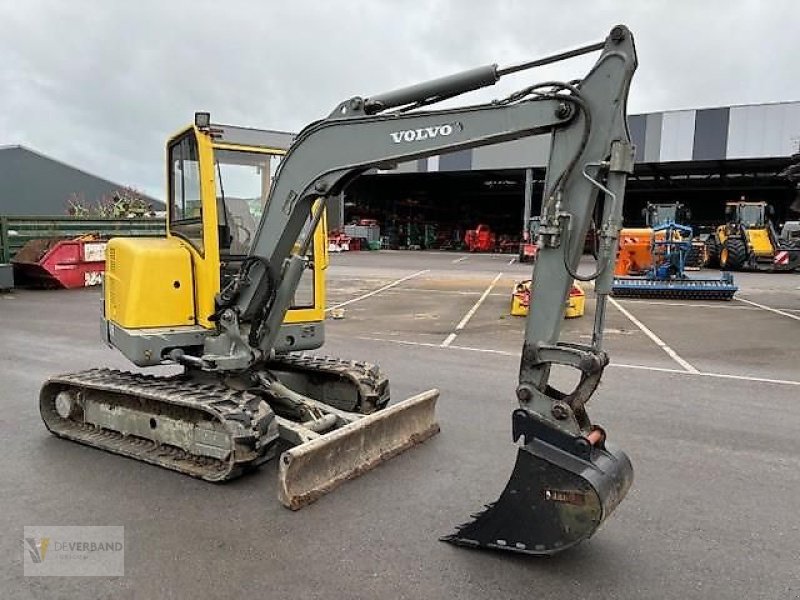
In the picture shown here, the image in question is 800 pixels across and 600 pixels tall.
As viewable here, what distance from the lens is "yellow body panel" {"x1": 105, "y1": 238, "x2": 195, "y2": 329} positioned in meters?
5.02

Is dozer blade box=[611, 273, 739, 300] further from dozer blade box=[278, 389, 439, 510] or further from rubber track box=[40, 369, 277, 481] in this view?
rubber track box=[40, 369, 277, 481]

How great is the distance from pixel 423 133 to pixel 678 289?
14.0 metres

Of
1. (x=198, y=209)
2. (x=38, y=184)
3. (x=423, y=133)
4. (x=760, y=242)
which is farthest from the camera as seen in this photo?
(x=38, y=184)

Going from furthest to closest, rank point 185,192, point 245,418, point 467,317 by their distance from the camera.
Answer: point 467,317 → point 185,192 → point 245,418

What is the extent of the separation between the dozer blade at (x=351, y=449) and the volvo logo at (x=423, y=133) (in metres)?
2.09

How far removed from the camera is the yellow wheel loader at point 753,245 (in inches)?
985

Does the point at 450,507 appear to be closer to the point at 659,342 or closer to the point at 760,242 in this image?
the point at 659,342

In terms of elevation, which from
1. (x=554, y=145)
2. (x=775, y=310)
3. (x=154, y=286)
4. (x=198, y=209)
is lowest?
(x=775, y=310)

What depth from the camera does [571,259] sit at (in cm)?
355

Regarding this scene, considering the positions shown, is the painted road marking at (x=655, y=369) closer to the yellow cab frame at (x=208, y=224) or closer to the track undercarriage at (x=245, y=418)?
the track undercarriage at (x=245, y=418)

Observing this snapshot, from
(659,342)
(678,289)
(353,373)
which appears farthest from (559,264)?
(678,289)

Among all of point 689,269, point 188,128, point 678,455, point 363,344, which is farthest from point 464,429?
point 689,269

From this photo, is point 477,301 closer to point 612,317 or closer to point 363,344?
point 612,317

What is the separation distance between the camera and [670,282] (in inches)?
645
